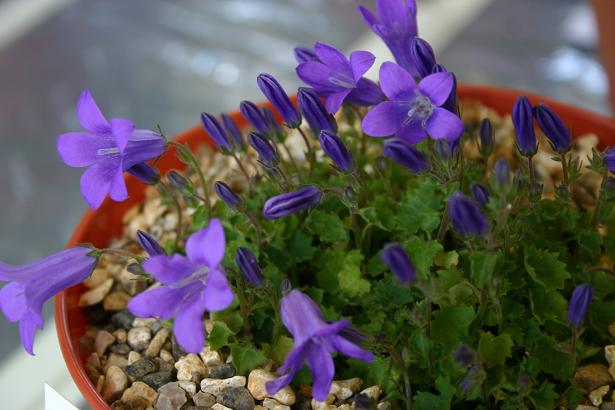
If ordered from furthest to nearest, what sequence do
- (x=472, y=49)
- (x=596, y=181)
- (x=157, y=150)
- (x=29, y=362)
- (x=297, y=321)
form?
(x=472, y=49) < (x=29, y=362) < (x=596, y=181) < (x=157, y=150) < (x=297, y=321)

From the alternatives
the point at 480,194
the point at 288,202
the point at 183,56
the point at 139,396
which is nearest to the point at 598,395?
the point at 480,194

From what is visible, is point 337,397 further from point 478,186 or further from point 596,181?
point 596,181

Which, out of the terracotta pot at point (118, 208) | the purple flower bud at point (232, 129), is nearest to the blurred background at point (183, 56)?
the terracotta pot at point (118, 208)

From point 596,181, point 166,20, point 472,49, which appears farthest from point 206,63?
point 596,181

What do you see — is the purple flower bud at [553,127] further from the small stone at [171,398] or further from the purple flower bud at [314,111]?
the small stone at [171,398]

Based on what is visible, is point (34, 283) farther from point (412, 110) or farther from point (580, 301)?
point (580, 301)

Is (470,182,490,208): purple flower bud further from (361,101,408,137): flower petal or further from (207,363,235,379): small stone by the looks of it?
(207,363,235,379): small stone
